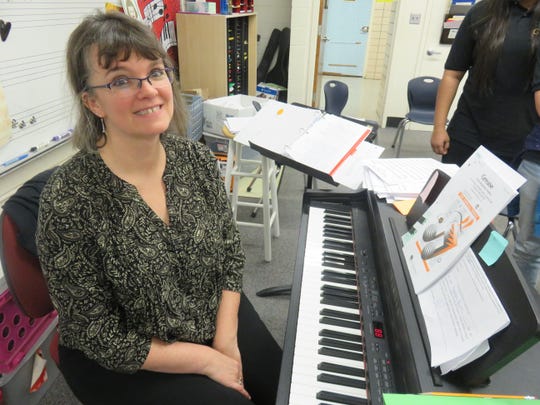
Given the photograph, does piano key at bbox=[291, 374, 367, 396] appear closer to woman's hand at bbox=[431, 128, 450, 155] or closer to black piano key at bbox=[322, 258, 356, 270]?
black piano key at bbox=[322, 258, 356, 270]

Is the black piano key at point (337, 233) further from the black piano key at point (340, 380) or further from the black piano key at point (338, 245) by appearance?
the black piano key at point (340, 380)

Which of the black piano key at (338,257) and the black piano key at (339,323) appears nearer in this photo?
the black piano key at (339,323)

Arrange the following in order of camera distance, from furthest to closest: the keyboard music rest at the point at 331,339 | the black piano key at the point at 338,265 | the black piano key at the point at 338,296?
the black piano key at the point at 338,265
the black piano key at the point at 338,296
the keyboard music rest at the point at 331,339

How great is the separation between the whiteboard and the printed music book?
2.44 feet

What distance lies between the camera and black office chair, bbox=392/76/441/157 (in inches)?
135

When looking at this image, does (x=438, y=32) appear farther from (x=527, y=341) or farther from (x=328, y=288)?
(x=527, y=341)

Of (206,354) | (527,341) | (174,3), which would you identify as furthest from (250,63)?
(527,341)

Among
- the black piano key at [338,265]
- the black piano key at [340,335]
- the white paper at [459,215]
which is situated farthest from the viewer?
the black piano key at [338,265]

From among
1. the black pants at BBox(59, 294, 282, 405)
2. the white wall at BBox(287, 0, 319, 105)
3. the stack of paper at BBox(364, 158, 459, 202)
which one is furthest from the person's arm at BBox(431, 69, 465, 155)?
the white wall at BBox(287, 0, 319, 105)

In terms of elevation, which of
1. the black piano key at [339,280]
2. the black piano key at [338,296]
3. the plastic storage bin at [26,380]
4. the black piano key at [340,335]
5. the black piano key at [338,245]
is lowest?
the plastic storage bin at [26,380]

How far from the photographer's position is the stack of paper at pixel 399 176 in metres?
1.17

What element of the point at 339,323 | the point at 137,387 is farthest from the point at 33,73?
the point at 339,323

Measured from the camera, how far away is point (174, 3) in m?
2.96

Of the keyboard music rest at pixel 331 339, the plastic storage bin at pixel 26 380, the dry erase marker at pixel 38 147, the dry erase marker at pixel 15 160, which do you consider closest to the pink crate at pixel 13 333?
the plastic storage bin at pixel 26 380
